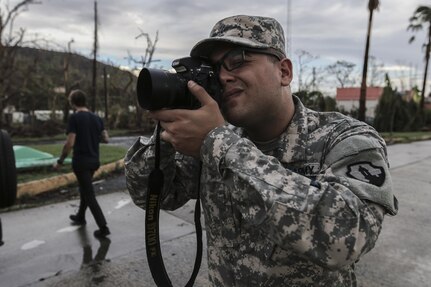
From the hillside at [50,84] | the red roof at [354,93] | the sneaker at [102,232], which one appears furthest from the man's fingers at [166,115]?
the red roof at [354,93]

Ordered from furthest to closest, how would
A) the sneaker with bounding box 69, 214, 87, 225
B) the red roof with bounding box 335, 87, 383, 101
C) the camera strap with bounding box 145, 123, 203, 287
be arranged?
the red roof with bounding box 335, 87, 383, 101 → the sneaker with bounding box 69, 214, 87, 225 → the camera strap with bounding box 145, 123, 203, 287

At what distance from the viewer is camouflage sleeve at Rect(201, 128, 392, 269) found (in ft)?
2.67

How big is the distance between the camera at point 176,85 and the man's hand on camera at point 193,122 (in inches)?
0.9

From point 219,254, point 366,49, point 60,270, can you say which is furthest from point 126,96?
point 219,254

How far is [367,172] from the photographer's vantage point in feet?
3.02

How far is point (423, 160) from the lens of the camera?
955 centimetres

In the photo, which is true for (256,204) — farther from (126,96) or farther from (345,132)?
(126,96)

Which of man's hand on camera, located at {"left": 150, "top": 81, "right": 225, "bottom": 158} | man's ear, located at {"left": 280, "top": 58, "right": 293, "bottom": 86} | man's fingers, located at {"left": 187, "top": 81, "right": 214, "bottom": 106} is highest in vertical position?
man's ear, located at {"left": 280, "top": 58, "right": 293, "bottom": 86}

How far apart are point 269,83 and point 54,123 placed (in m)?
16.7

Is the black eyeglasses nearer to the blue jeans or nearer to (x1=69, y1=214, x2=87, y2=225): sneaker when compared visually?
the blue jeans

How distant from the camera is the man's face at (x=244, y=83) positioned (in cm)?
106

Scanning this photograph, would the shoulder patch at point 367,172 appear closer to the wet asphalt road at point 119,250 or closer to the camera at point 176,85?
the camera at point 176,85

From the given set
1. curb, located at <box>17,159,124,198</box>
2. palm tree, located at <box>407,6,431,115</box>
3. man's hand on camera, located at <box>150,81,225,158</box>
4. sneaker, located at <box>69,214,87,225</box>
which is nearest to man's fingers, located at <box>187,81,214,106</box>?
man's hand on camera, located at <box>150,81,225,158</box>

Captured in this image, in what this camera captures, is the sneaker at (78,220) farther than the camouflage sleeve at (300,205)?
Yes
